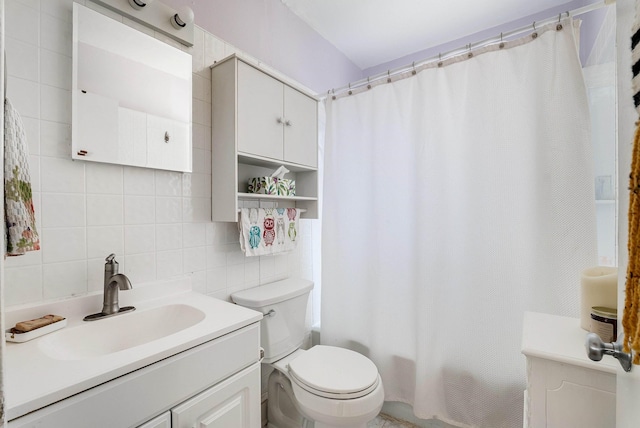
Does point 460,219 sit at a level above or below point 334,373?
above

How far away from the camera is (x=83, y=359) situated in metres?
0.71

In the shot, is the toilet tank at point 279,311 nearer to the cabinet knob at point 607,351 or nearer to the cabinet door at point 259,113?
the cabinet door at point 259,113

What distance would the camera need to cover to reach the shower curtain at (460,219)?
123cm

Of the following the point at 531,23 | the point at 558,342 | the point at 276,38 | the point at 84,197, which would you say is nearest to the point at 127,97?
the point at 84,197

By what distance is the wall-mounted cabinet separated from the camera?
4.35ft

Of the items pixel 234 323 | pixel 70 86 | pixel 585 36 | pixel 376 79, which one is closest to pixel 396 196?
pixel 376 79

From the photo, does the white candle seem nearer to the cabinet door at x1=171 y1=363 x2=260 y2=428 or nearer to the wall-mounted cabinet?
the cabinet door at x1=171 y1=363 x2=260 y2=428

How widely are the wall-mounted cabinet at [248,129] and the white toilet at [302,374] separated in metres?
0.51

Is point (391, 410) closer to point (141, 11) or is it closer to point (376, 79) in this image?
point (376, 79)

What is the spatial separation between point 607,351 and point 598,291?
453mm

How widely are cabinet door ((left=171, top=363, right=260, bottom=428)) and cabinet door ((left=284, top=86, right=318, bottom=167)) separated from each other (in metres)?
1.07

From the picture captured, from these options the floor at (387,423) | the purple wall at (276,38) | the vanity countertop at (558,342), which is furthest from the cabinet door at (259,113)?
the floor at (387,423)

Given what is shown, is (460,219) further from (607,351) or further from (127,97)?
(127,97)

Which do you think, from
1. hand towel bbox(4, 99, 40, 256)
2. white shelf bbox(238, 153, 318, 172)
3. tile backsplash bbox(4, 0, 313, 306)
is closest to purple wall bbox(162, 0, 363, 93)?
tile backsplash bbox(4, 0, 313, 306)
